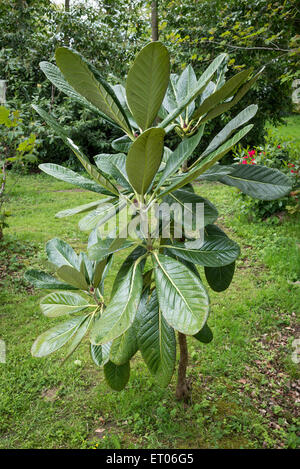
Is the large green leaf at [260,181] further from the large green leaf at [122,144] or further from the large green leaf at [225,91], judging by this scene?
the large green leaf at [122,144]

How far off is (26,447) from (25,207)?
16.7ft

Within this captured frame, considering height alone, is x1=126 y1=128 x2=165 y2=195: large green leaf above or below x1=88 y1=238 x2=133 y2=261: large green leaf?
above

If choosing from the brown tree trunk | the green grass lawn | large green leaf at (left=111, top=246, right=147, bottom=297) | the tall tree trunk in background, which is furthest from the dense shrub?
large green leaf at (left=111, top=246, right=147, bottom=297)

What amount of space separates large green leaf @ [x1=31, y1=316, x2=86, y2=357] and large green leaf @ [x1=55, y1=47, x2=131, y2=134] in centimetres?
81

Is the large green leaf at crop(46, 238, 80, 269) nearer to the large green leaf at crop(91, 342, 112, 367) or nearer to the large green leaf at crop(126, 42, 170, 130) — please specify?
the large green leaf at crop(91, 342, 112, 367)

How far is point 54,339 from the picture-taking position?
4.25ft

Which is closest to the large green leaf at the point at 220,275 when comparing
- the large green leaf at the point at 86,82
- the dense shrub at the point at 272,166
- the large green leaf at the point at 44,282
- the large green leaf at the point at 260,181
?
the large green leaf at the point at 260,181

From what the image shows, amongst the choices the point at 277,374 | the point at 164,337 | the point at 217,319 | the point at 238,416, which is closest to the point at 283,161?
the point at 217,319

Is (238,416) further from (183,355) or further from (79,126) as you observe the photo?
(79,126)

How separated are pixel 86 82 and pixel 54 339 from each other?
0.90 meters

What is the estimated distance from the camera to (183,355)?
1756 mm

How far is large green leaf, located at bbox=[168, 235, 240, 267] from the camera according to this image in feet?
3.71

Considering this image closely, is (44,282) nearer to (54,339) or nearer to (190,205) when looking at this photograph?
(54,339)

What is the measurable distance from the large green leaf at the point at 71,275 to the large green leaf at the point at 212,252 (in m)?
0.36
